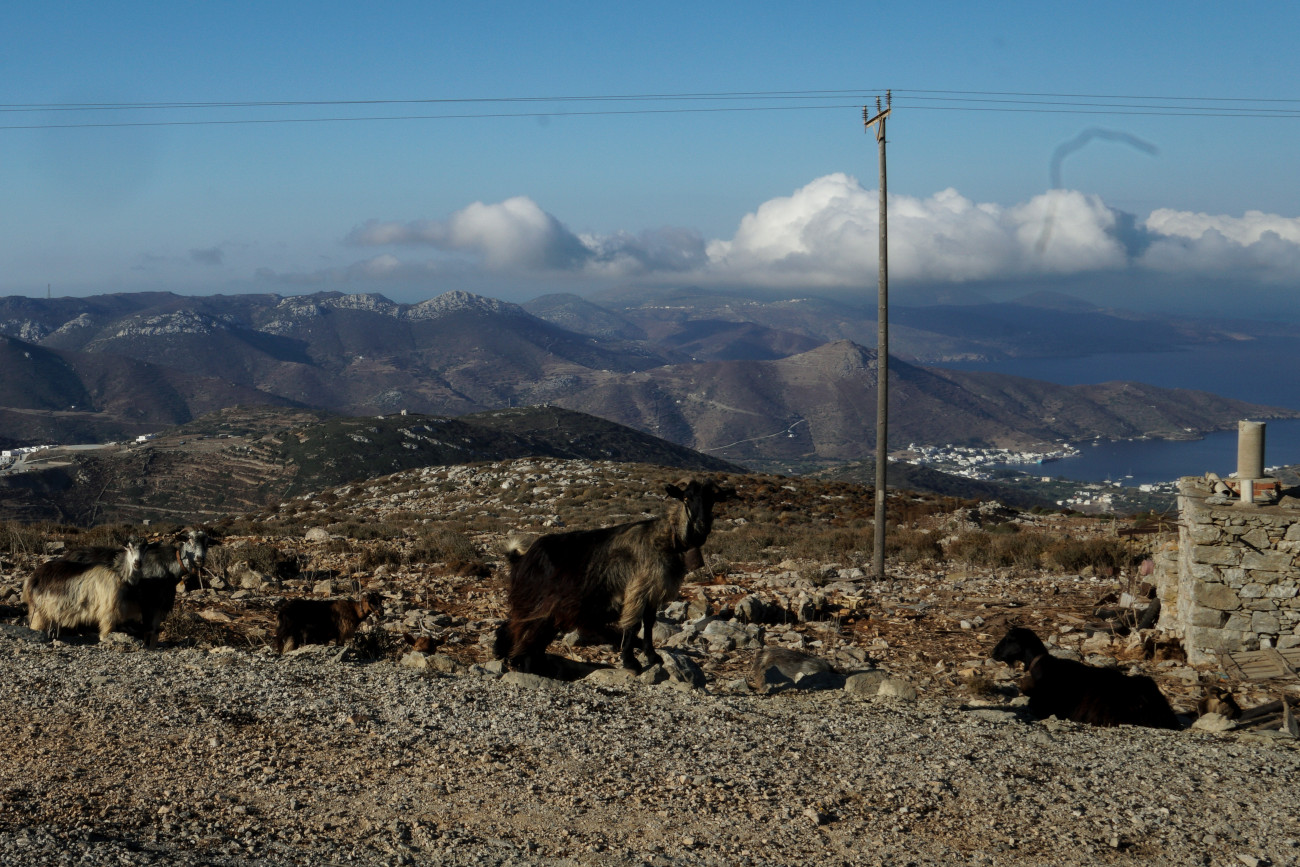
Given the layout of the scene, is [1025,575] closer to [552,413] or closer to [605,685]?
[605,685]

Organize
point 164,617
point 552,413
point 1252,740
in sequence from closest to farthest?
point 1252,740 < point 164,617 < point 552,413

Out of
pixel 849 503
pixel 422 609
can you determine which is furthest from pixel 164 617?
pixel 849 503

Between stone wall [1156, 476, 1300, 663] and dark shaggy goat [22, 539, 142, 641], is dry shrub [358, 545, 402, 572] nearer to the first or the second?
dark shaggy goat [22, 539, 142, 641]

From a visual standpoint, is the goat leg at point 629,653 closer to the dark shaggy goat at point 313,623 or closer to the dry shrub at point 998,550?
the dark shaggy goat at point 313,623

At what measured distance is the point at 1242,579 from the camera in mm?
10219

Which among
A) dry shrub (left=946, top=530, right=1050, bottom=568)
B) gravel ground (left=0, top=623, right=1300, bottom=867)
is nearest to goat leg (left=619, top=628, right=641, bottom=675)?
gravel ground (left=0, top=623, right=1300, bottom=867)

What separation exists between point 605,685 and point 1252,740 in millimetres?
5125

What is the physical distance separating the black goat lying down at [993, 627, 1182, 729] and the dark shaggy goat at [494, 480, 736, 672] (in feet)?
10.4

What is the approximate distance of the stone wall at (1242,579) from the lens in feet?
33.2

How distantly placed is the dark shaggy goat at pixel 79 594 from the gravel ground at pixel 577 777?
1128mm

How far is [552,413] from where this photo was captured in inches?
4053

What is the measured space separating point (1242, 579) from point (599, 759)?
7886 millimetres

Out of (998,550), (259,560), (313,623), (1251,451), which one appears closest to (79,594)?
(313,623)

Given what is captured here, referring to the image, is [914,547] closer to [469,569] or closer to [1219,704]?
[469,569]
